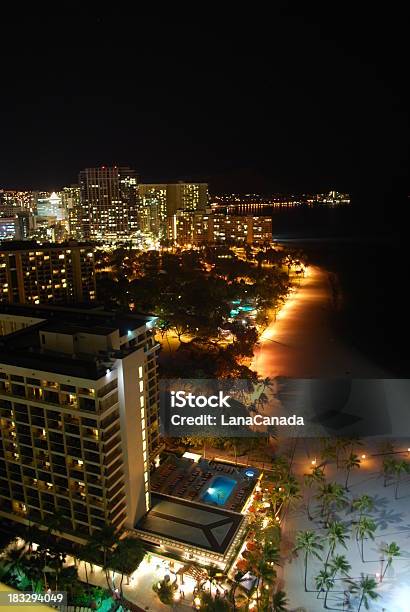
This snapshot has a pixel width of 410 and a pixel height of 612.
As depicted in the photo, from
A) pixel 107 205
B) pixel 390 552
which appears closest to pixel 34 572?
pixel 390 552

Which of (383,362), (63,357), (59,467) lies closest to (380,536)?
(59,467)

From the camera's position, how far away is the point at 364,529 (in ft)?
24.7

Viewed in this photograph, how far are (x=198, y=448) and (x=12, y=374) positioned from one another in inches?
188

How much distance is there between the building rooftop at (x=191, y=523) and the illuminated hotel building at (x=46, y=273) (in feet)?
49.1

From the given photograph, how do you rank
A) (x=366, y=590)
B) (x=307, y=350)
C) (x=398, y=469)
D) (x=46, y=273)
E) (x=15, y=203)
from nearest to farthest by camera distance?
1. (x=366, y=590)
2. (x=398, y=469)
3. (x=307, y=350)
4. (x=46, y=273)
5. (x=15, y=203)

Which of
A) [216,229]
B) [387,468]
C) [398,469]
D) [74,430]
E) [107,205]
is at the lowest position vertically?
[387,468]

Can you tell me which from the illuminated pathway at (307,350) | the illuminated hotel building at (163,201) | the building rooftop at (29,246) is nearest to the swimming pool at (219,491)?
the illuminated pathway at (307,350)

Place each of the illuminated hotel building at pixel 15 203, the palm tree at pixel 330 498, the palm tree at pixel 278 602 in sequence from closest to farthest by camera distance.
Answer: the palm tree at pixel 278 602
the palm tree at pixel 330 498
the illuminated hotel building at pixel 15 203

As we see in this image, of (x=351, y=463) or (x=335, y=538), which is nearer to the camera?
(x=335, y=538)

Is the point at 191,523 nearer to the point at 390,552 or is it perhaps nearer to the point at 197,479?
the point at 197,479

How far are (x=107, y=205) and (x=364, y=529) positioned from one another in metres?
47.8

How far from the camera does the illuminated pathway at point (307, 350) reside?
15.2 metres

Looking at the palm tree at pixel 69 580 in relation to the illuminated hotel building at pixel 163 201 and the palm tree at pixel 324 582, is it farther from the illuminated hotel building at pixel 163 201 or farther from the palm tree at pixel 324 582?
the illuminated hotel building at pixel 163 201

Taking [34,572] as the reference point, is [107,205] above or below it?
above
